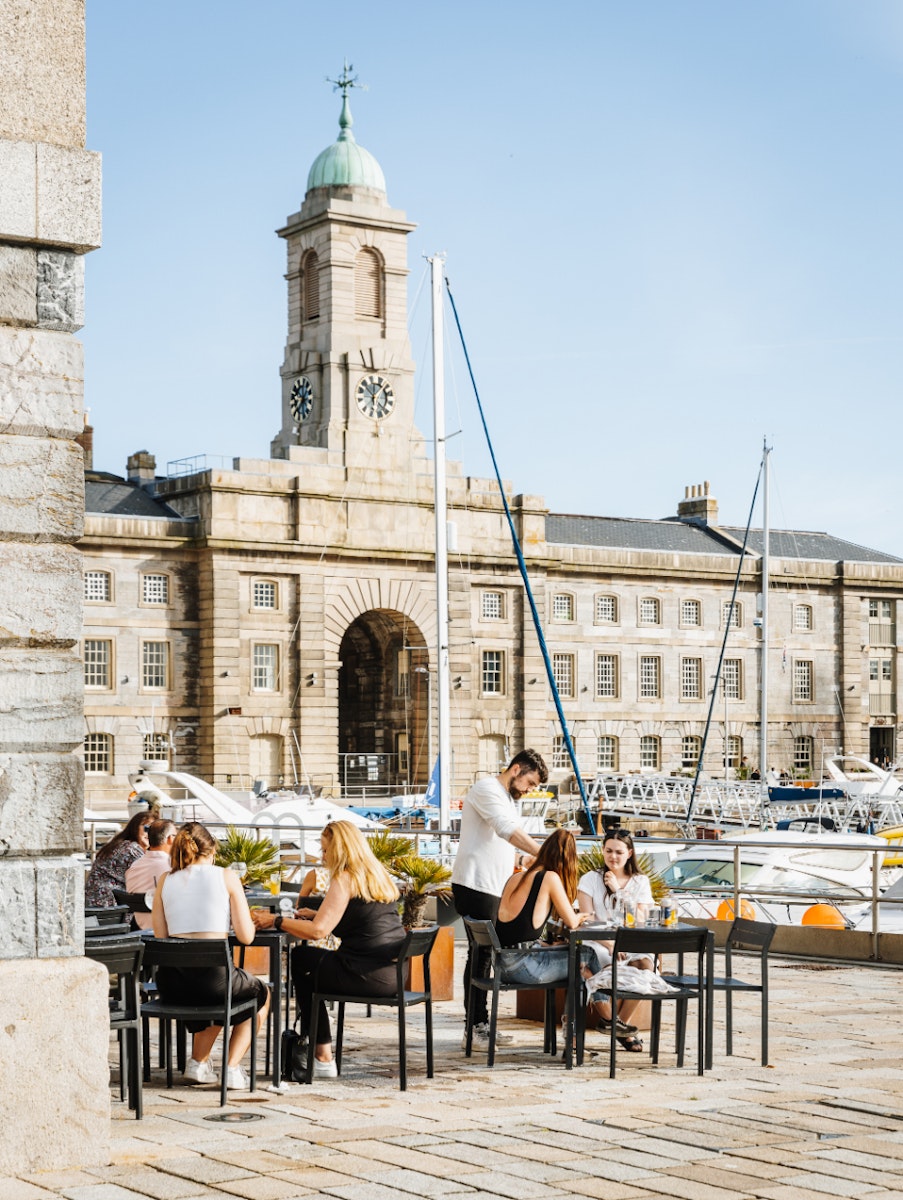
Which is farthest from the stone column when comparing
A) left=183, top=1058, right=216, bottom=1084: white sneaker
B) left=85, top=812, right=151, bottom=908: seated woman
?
left=85, top=812, right=151, bottom=908: seated woman

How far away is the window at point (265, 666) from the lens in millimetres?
57969

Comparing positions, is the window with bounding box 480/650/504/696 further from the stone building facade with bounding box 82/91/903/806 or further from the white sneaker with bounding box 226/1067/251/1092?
the white sneaker with bounding box 226/1067/251/1092

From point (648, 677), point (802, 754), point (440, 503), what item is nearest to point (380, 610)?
point (648, 677)

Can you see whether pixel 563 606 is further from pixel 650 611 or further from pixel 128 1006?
pixel 128 1006

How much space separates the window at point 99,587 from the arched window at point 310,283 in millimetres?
13303

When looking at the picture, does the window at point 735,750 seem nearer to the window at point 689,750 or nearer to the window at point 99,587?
the window at point 689,750

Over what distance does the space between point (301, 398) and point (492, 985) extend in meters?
53.6

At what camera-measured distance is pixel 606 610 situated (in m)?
66.9

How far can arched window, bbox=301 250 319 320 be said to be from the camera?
207 ft

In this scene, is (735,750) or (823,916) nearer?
(823,916)

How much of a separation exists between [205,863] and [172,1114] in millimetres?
1462

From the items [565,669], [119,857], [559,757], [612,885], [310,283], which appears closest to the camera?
[612,885]

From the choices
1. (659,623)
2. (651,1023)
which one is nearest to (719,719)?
(659,623)

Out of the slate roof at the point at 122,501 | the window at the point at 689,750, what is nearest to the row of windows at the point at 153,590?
the slate roof at the point at 122,501
